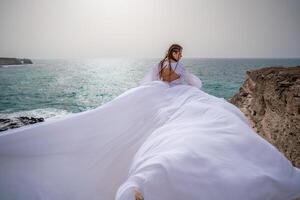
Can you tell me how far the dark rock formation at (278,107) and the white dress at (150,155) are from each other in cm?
597

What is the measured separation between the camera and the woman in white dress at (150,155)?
260cm

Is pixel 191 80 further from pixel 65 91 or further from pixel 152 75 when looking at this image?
pixel 65 91

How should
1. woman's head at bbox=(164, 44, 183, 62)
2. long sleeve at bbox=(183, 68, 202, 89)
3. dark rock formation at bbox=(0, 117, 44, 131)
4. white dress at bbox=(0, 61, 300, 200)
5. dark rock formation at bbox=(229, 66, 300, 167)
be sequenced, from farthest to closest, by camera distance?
dark rock formation at bbox=(0, 117, 44, 131), dark rock formation at bbox=(229, 66, 300, 167), long sleeve at bbox=(183, 68, 202, 89), woman's head at bbox=(164, 44, 183, 62), white dress at bbox=(0, 61, 300, 200)

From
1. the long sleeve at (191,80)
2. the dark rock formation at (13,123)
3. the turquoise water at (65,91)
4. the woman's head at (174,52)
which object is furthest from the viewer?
the turquoise water at (65,91)

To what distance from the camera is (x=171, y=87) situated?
14.9 feet

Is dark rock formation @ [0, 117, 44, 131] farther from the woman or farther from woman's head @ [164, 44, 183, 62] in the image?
woman's head @ [164, 44, 183, 62]

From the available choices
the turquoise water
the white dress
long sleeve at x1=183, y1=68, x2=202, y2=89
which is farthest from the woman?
the turquoise water

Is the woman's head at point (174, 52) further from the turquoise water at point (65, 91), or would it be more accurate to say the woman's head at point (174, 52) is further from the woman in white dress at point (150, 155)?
the turquoise water at point (65, 91)

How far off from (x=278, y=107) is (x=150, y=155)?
355 inches

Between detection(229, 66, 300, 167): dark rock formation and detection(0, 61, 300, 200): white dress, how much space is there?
5.97 meters

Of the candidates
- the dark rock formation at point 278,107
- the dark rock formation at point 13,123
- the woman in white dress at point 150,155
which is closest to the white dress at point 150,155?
the woman in white dress at point 150,155

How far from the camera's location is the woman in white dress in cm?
260

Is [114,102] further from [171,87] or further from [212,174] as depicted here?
[212,174]

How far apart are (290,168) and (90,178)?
7.59ft
